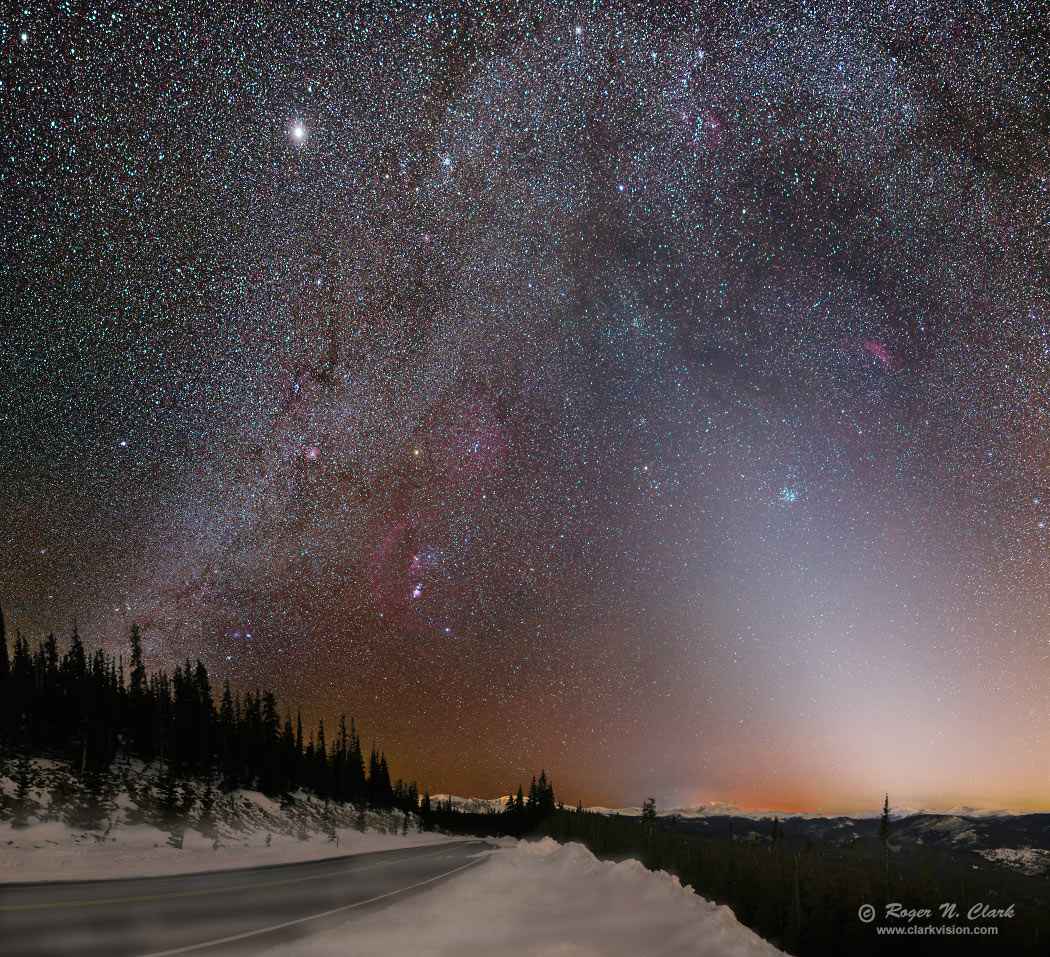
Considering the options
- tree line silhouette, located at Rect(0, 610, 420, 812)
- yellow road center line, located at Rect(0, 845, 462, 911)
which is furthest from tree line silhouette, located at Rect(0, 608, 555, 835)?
yellow road center line, located at Rect(0, 845, 462, 911)

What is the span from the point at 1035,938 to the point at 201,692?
336ft

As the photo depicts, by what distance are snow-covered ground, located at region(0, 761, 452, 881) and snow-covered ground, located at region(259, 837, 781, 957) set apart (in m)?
18.7

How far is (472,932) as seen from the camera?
505 inches

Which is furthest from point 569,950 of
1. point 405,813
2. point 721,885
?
point 405,813

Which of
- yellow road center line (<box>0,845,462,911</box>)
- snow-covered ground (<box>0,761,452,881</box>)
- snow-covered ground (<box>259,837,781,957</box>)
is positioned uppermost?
snow-covered ground (<box>259,837,781,957</box>)

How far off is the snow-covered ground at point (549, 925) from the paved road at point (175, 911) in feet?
3.22

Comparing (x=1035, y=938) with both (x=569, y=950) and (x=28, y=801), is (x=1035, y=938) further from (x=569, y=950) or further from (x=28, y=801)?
(x=28, y=801)

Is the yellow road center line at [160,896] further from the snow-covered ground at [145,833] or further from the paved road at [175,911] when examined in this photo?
the snow-covered ground at [145,833]

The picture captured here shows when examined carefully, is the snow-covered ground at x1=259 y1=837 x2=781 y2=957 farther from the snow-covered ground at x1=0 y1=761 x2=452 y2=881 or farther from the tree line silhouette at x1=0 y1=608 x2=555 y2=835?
the tree line silhouette at x1=0 y1=608 x2=555 y2=835

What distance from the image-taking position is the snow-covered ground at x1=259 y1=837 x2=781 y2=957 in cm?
1105

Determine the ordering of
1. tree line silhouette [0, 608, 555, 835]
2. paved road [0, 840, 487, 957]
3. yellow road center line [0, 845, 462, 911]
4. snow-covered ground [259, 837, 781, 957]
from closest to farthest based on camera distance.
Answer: paved road [0, 840, 487, 957] < snow-covered ground [259, 837, 781, 957] < yellow road center line [0, 845, 462, 911] < tree line silhouette [0, 608, 555, 835]

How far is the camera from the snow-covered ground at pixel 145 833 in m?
34.1

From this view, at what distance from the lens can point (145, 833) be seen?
169 feet

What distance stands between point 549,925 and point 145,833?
53.7 m
